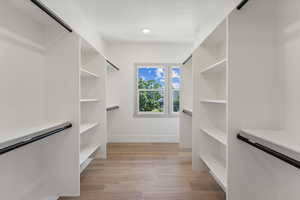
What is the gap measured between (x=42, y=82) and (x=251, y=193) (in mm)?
2301

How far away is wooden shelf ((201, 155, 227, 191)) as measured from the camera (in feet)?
6.45

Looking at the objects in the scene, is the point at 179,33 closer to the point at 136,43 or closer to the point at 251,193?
the point at 136,43

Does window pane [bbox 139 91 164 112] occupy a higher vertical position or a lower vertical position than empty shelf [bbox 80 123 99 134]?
higher

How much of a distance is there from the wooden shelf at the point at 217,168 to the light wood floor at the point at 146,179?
0.24 m

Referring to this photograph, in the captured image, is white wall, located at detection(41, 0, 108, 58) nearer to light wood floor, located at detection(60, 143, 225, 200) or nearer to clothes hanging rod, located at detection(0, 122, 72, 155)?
clothes hanging rod, located at detection(0, 122, 72, 155)

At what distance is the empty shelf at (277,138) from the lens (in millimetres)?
1159

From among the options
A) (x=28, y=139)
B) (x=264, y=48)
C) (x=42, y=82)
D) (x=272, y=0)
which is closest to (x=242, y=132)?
(x=264, y=48)

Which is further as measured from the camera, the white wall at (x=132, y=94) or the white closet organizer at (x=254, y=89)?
the white wall at (x=132, y=94)

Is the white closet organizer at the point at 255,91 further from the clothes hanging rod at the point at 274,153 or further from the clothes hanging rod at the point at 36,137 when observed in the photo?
the clothes hanging rod at the point at 36,137

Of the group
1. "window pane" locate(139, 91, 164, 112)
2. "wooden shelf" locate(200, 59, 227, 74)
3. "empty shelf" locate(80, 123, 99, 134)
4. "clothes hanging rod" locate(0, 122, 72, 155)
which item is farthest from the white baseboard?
"clothes hanging rod" locate(0, 122, 72, 155)

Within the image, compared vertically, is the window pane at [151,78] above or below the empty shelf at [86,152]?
above

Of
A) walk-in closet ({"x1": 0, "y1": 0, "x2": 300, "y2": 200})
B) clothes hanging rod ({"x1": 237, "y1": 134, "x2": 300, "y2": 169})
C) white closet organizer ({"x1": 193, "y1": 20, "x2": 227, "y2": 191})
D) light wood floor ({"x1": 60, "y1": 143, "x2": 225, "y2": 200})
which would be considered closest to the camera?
clothes hanging rod ({"x1": 237, "y1": 134, "x2": 300, "y2": 169})

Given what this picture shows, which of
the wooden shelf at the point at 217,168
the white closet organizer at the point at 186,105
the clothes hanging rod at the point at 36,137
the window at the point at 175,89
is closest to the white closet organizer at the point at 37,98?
the clothes hanging rod at the point at 36,137

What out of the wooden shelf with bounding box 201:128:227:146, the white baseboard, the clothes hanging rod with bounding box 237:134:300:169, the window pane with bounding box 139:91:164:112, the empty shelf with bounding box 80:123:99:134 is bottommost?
the white baseboard
